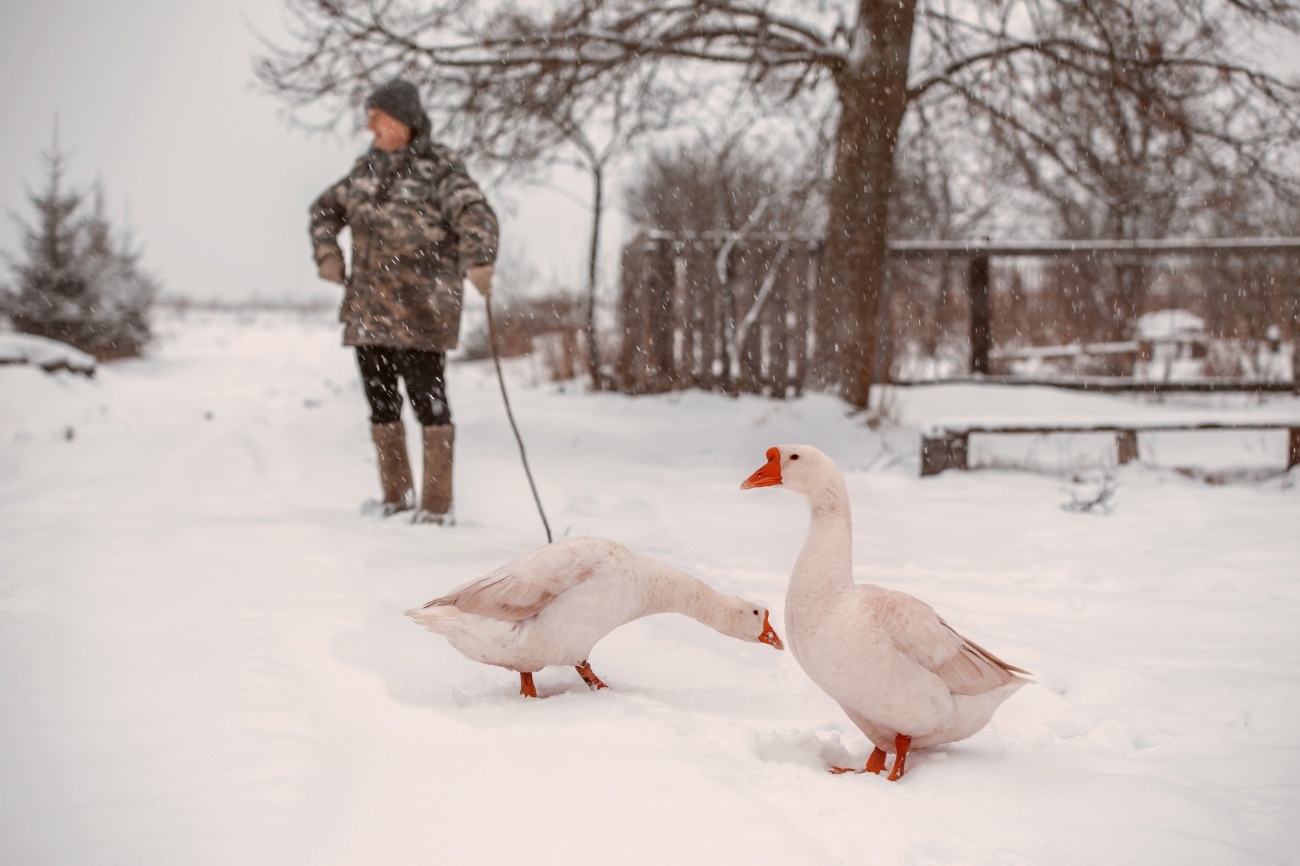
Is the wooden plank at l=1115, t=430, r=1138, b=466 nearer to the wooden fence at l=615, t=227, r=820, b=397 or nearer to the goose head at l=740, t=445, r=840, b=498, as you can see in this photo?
the wooden fence at l=615, t=227, r=820, b=397

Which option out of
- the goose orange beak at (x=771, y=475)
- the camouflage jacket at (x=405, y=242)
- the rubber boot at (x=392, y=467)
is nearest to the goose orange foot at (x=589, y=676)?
the goose orange beak at (x=771, y=475)

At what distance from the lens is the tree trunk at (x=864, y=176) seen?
7.41 meters

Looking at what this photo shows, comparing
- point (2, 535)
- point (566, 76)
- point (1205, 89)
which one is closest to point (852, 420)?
point (566, 76)

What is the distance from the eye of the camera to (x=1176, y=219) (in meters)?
16.8

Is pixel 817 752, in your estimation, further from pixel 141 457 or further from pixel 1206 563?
pixel 141 457

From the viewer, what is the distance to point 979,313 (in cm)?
944

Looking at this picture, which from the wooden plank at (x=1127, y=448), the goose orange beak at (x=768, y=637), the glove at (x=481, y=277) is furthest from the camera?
the wooden plank at (x=1127, y=448)

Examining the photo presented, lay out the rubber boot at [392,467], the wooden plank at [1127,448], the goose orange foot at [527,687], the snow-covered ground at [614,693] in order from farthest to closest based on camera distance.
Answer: the wooden plank at [1127,448] < the rubber boot at [392,467] < the goose orange foot at [527,687] < the snow-covered ground at [614,693]

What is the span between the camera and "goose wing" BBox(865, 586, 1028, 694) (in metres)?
1.92

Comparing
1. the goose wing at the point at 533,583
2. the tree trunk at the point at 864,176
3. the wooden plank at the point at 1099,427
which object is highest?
the tree trunk at the point at 864,176

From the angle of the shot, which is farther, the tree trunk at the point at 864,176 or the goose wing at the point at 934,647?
the tree trunk at the point at 864,176

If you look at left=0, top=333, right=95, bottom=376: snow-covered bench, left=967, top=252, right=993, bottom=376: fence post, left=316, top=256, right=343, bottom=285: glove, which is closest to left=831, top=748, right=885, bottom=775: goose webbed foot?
left=316, top=256, right=343, bottom=285: glove

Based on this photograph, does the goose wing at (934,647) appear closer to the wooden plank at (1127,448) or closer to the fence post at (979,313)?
the wooden plank at (1127,448)

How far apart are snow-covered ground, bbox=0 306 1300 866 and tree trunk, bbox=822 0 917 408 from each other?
91.7 inches
